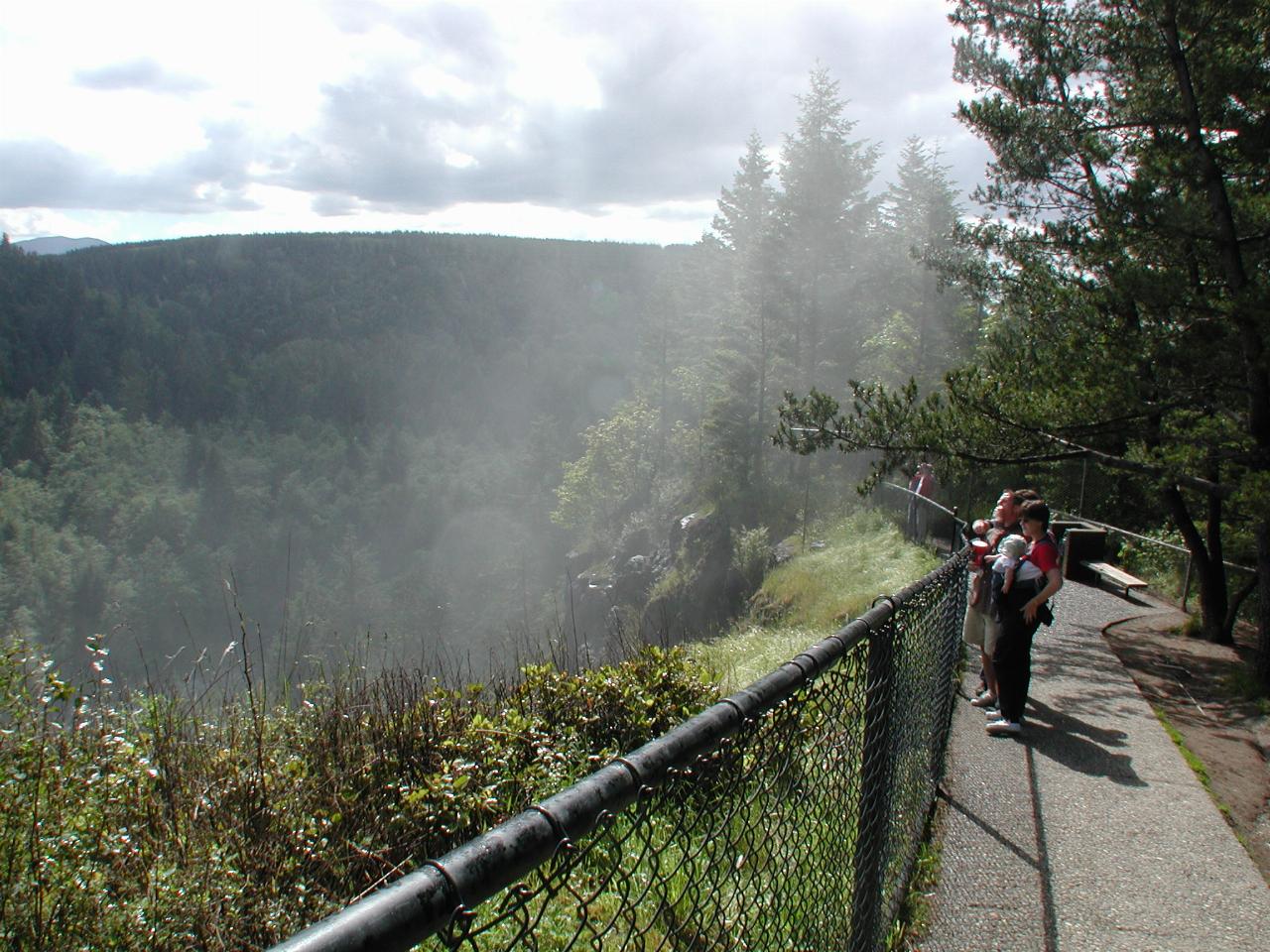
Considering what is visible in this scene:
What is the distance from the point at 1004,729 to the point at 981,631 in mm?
790

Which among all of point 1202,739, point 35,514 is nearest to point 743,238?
point 1202,739

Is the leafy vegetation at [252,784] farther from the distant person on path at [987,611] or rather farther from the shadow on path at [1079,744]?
the shadow on path at [1079,744]

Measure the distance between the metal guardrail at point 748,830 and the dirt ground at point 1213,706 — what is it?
2016 mm

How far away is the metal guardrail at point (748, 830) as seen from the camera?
1071 mm

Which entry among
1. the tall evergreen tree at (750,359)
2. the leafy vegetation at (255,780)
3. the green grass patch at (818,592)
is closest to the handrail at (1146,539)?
the green grass patch at (818,592)

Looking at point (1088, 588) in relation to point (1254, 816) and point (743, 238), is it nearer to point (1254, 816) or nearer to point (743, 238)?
point (1254, 816)

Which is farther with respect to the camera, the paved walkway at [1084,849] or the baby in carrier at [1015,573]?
the baby in carrier at [1015,573]

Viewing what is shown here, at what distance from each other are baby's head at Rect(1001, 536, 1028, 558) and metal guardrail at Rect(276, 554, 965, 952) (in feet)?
1.78

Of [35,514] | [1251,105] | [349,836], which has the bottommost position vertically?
[35,514]

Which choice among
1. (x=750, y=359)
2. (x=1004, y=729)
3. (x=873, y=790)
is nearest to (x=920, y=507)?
(x=1004, y=729)

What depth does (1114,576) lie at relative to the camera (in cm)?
1301

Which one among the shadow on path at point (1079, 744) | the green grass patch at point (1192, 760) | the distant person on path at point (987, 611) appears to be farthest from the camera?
the distant person on path at point (987, 611)

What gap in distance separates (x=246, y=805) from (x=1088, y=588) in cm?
1322

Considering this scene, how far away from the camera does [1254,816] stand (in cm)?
546
